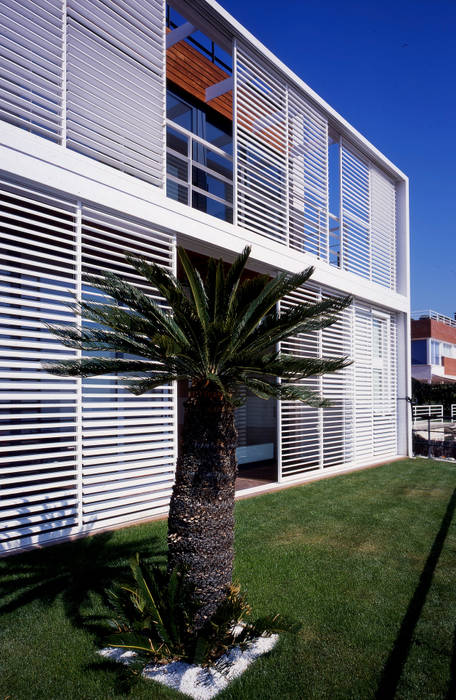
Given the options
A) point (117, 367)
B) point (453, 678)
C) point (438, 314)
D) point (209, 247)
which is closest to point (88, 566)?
point (117, 367)

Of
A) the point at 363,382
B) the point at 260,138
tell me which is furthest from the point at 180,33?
the point at 363,382

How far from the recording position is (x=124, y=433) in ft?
20.4

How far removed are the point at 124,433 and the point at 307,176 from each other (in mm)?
6841

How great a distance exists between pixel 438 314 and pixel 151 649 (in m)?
29.9

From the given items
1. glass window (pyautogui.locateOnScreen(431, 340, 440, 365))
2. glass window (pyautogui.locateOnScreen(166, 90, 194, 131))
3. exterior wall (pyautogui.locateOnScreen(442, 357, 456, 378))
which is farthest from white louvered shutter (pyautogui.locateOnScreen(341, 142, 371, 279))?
exterior wall (pyautogui.locateOnScreen(442, 357, 456, 378))

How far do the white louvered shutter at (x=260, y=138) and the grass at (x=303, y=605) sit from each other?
5.14 metres

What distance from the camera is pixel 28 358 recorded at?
18.0ft

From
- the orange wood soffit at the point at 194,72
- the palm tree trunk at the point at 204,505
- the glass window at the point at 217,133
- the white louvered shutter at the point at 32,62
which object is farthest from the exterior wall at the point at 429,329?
the palm tree trunk at the point at 204,505

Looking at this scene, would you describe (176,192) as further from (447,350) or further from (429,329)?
(447,350)

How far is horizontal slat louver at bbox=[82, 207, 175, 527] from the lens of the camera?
588cm

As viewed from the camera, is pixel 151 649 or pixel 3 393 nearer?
pixel 151 649

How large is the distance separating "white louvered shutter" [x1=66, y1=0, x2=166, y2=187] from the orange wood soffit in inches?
167

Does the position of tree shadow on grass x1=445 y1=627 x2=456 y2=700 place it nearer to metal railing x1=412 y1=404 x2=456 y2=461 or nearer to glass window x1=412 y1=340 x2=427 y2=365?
metal railing x1=412 y1=404 x2=456 y2=461

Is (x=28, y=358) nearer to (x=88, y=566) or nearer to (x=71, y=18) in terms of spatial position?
(x=88, y=566)
